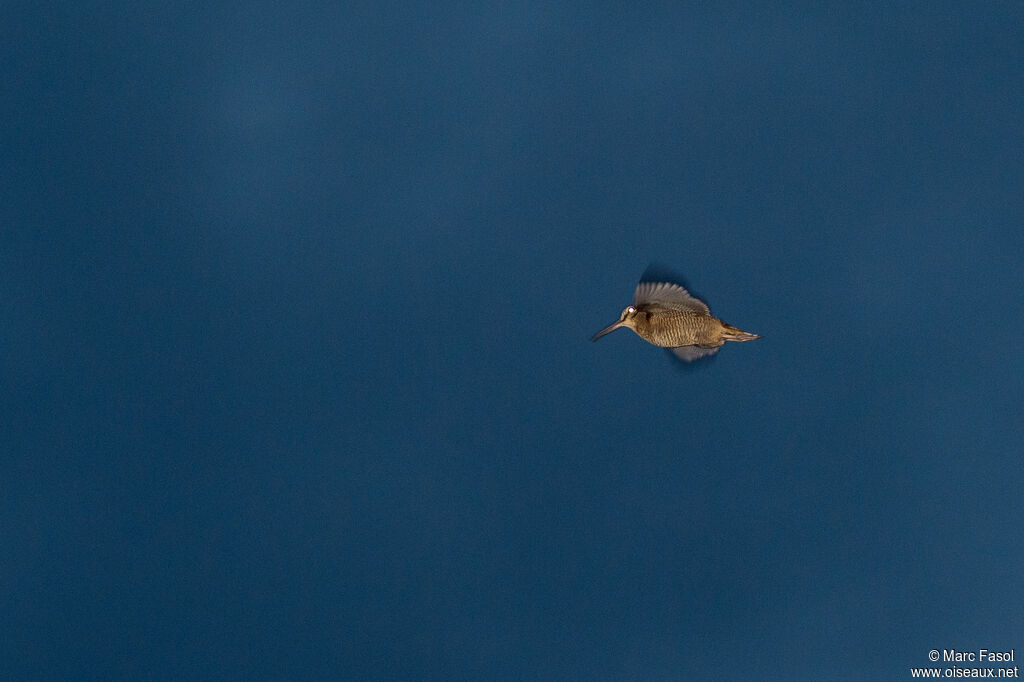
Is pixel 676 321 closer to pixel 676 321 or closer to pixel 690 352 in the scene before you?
pixel 676 321

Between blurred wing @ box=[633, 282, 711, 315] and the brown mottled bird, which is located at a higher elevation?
blurred wing @ box=[633, 282, 711, 315]

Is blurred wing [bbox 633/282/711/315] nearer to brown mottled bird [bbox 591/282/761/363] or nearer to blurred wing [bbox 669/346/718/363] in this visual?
brown mottled bird [bbox 591/282/761/363]

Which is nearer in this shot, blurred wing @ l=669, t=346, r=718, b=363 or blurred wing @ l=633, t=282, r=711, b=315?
blurred wing @ l=633, t=282, r=711, b=315

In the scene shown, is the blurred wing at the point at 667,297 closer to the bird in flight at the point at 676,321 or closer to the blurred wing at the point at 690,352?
the bird in flight at the point at 676,321

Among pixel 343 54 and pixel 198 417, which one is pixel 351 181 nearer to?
pixel 343 54

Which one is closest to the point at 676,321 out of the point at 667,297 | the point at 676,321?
the point at 676,321

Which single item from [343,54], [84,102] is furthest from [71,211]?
[343,54]

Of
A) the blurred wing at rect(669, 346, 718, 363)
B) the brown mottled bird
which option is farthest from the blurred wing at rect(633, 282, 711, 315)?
the blurred wing at rect(669, 346, 718, 363)
